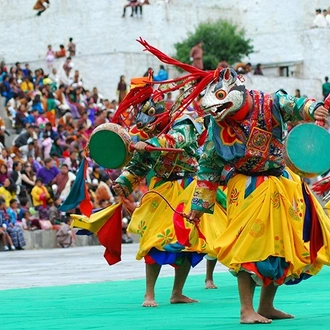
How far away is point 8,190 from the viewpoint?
2162cm

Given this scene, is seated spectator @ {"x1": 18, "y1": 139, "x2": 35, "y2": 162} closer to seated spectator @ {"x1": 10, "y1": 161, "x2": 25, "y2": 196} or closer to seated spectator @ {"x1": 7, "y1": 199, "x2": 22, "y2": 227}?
seated spectator @ {"x1": 10, "y1": 161, "x2": 25, "y2": 196}

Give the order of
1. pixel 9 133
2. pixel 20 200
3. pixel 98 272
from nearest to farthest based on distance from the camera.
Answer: pixel 98 272 → pixel 20 200 → pixel 9 133

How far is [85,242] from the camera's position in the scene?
23.4 meters

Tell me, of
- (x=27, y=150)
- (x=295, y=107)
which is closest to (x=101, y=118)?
(x=27, y=150)

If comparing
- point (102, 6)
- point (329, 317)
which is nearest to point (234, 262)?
point (329, 317)

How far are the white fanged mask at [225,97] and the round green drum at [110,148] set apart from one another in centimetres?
153

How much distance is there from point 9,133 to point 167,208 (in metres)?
16.2

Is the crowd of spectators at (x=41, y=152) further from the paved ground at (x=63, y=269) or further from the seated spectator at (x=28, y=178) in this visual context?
the paved ground at (x=63, y=269)

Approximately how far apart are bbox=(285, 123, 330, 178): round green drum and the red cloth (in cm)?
318

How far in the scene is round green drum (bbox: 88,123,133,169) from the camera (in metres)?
9.80

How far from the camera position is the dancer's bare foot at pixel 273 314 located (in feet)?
27.4

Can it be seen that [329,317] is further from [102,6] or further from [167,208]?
[102,6]

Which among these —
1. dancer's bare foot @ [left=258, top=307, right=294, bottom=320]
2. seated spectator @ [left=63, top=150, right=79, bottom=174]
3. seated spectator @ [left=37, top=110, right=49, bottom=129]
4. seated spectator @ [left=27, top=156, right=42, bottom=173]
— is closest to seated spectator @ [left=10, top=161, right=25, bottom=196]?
seated spectator @ [left=27, top=156, right=42, bottom=173]

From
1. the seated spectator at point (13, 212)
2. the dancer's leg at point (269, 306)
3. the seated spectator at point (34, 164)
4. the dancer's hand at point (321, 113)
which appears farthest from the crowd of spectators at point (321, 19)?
the dancer's hand at point (321, 113)
